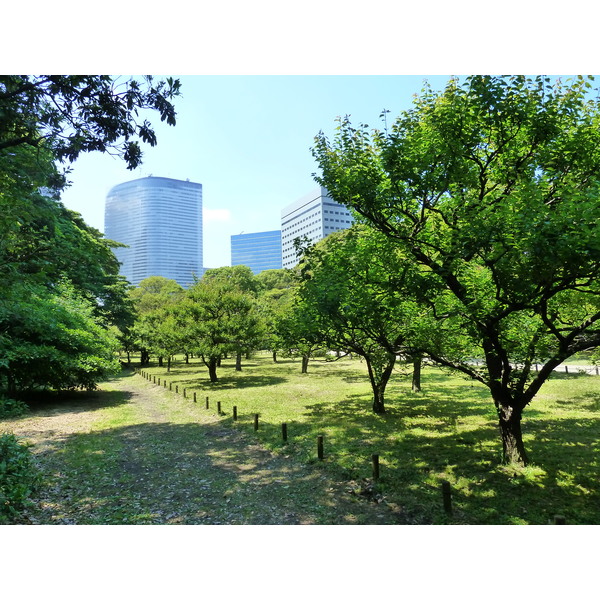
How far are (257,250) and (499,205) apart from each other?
297 feet

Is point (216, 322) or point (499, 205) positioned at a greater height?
point (499, 205)

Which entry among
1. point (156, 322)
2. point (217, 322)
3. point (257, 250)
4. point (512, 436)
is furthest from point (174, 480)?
point (257, 250)

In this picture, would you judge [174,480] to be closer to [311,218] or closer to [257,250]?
[311,218]

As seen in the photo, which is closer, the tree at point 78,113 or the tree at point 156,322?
the tree at point 78,113

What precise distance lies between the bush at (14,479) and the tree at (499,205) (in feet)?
29.5

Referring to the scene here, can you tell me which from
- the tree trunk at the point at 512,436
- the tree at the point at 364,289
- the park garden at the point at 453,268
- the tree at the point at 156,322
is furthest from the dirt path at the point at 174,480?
the tree at the point at 156,322

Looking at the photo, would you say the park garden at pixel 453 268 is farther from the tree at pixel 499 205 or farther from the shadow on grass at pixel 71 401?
the shadow on grass at pixel 71 401

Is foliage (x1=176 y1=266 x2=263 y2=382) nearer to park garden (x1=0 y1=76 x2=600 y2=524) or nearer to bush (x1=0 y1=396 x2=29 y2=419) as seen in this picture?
bush (x1=0 y1=396 x2=29 y2=419)

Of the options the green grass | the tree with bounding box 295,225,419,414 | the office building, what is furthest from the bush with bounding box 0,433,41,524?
the office building

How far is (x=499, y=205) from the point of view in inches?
257

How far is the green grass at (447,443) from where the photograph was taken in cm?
713

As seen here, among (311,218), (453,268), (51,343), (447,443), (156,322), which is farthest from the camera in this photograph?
(156,322)

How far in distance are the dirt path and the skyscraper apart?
9.43 m

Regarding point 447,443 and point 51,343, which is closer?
point 447,443
